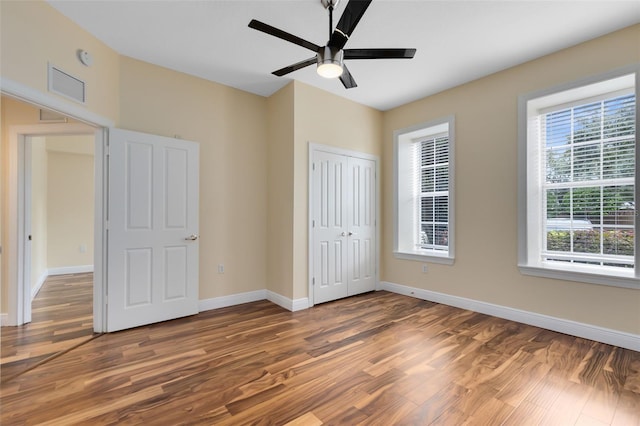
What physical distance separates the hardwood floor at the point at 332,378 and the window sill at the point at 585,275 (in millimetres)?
571

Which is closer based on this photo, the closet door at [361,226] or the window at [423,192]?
the window at [423,192]

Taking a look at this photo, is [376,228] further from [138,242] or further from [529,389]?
[138,242]

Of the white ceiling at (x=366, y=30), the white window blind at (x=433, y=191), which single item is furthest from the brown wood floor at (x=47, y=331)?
the white window blind at (x=433, y=191)

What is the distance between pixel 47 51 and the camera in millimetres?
2355

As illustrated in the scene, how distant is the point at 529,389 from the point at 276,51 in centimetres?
361

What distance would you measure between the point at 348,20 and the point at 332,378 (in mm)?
2474

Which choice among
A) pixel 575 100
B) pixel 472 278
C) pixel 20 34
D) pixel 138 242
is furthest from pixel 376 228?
pixel 20 34

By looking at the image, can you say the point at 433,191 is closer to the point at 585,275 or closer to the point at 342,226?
the point at 342,226

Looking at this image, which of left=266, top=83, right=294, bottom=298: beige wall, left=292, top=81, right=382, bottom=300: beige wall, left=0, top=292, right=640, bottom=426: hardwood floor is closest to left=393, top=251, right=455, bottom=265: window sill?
left=0, top=292, right=640, bottom=426: hardwood floor

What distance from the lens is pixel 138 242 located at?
→ 123 inches

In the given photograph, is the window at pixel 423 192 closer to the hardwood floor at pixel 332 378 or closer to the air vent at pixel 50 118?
the hardwood floor at pixel 332 378

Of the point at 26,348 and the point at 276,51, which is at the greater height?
the point at 276,51

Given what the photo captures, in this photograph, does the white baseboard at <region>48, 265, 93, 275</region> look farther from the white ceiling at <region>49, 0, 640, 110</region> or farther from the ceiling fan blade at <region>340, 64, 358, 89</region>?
the ceiling fan blade at <region>340, 64, 358, 89</region>

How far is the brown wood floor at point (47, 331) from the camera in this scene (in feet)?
7.88
